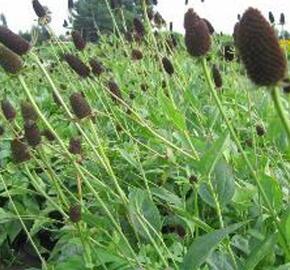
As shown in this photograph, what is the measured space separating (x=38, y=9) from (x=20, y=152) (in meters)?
1.05

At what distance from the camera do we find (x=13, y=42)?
1.56 metres

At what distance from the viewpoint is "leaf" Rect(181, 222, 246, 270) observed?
3.74 ft

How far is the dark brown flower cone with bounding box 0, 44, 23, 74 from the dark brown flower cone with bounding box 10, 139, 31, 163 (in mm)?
249

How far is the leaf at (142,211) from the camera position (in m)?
1.54

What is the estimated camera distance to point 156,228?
5.47 feet

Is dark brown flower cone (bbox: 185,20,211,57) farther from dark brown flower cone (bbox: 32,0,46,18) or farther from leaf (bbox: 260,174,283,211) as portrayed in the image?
dark brown flower cone (bbox: 32,0,46,18)

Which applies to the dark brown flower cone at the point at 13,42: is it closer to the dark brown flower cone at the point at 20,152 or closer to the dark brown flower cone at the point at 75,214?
the dark brown flower cone at the point at 20,152

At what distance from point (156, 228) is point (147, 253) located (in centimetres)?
21

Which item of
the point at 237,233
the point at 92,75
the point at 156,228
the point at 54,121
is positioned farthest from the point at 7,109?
the point at 54,121

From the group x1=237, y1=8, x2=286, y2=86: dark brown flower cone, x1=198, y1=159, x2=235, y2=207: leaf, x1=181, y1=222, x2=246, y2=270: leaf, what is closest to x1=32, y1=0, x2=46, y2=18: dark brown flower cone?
x1=198, y1=159, x2=235, y2=207: leaf

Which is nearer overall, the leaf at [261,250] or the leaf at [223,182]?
the leaf at [261,250]

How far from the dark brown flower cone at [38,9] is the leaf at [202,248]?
158 cm

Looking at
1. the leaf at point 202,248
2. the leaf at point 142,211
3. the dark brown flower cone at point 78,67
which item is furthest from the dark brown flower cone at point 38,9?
the leaf at point 202,248

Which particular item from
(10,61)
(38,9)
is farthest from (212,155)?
(38,9)
